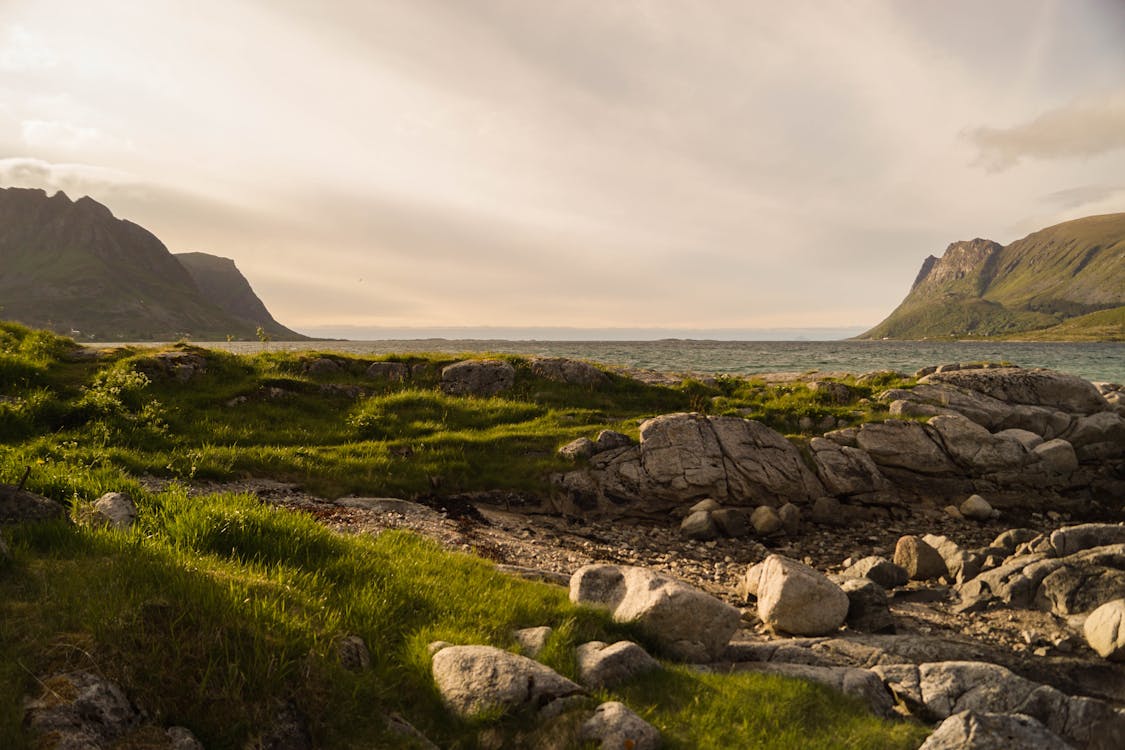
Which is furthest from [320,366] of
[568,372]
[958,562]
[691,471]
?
[958,562]

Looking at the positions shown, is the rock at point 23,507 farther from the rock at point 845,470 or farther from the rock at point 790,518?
the rock at point 845,470

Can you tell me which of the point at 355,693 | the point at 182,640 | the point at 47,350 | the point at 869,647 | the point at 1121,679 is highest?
the point at 47,350

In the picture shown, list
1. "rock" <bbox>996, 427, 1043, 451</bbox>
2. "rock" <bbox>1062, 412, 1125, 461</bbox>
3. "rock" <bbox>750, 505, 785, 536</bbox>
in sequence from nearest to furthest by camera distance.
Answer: "rock" <bbox>750, 505, 785, 536</bbox> < "rock" <bbox>996, 427, 1043, 451</bbox> < "rock" <bbox>1062, 412, 1125, 461</bbox>

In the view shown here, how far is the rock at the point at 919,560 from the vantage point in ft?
53.1

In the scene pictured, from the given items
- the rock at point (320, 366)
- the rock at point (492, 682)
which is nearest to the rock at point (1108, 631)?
the rock at point (492, 682)

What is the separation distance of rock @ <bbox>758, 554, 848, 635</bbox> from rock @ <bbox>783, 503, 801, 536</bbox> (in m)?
7.53

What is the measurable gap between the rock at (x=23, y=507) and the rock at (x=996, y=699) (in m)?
12.8

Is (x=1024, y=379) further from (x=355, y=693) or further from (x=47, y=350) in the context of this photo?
(x=47, y=350)

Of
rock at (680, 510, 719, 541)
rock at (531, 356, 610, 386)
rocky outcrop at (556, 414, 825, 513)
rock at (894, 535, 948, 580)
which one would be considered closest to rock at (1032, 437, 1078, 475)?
rocky outcrop at (556, 414, 825, 513)

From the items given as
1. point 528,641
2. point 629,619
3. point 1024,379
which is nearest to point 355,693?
point 528,641

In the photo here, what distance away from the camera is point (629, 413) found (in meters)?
27.4

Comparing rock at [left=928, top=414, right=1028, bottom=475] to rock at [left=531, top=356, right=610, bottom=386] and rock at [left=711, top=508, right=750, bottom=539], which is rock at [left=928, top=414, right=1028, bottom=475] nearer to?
rock at [left=711, top=508, right=750, bottom=539]

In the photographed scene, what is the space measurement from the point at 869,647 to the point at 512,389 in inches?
833

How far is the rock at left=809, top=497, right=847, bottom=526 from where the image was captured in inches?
796
